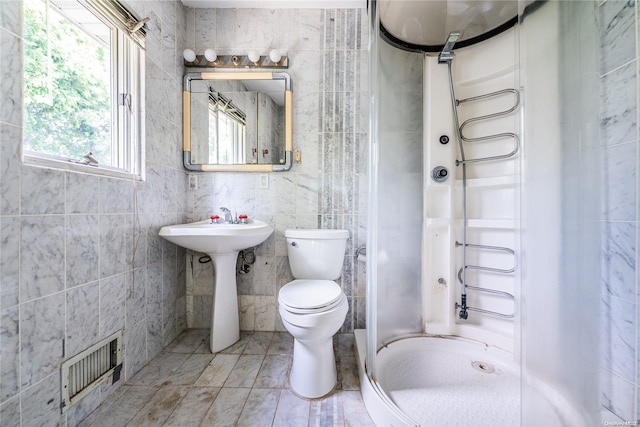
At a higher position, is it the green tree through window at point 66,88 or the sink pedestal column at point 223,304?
the green tree through window at point 66,88

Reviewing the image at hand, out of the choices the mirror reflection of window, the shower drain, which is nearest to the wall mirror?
the mirror reflection of window

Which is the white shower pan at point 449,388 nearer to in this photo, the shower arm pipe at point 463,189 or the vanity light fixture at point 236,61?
the shower arm pipe at point 463,189

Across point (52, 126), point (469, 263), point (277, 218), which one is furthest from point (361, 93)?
point (52, 126)

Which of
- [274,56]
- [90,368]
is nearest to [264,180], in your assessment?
[274,56]

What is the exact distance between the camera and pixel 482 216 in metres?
1.45

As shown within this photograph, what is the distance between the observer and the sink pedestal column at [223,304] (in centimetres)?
144

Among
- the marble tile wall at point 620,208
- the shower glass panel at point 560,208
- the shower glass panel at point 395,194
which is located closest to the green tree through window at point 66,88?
the shower glass panel at point 395,194

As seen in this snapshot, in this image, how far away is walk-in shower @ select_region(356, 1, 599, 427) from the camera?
0.68 m

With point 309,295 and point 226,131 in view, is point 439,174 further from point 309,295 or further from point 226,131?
point 226,131

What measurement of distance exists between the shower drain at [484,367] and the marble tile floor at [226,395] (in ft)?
2.10

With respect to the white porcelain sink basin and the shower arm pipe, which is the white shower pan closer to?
the shower arm pipe

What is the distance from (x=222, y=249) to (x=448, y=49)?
1740 mm

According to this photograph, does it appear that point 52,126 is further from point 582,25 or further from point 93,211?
point 582,25

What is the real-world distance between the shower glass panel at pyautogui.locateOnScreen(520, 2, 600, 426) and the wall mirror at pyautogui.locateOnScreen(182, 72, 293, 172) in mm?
1300
